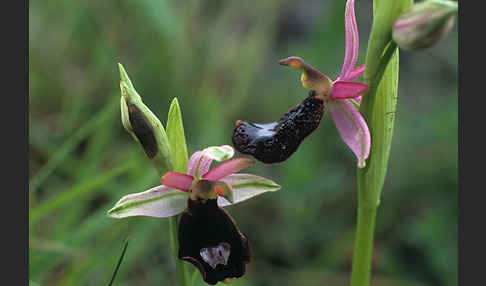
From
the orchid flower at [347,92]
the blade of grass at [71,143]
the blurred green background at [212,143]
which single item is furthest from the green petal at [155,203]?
the blade of grass at [71,143]

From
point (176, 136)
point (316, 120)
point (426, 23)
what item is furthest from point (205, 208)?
point (426, 23)

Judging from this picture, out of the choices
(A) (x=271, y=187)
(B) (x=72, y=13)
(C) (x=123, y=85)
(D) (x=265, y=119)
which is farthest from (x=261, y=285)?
(B) (x=72, y=13)

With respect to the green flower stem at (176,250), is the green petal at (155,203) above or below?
above

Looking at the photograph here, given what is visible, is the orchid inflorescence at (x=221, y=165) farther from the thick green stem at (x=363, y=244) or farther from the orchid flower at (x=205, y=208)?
the thick green stem at (x=363, y=244)

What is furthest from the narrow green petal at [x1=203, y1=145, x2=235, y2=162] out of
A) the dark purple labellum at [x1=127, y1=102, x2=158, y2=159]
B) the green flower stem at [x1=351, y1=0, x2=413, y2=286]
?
the green flower stem at [x1=351, y1=0, x2=413, y2=286]

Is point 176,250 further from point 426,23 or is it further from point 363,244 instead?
point 426,23

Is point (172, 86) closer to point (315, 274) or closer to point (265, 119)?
point (265, 119)
